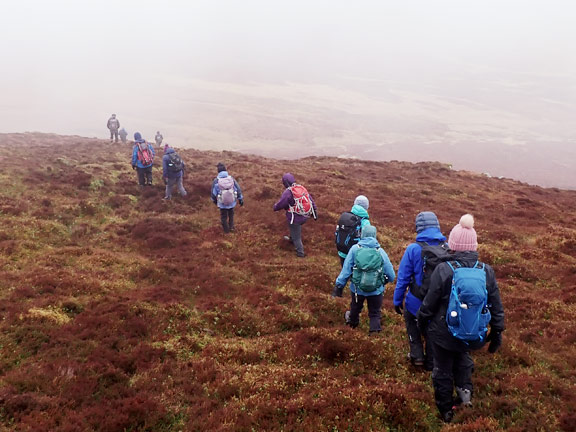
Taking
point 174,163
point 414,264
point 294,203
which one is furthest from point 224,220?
point 414,264

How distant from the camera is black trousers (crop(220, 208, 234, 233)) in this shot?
17719 millimetres

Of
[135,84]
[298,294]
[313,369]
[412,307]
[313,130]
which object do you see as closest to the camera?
[412,307]

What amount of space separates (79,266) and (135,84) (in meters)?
176

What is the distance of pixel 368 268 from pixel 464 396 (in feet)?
9.94

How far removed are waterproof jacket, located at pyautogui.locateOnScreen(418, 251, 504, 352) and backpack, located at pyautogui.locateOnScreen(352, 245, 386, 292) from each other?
235cm

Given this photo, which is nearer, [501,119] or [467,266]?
[467,266]

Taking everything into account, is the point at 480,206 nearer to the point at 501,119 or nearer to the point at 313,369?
the point at 313,369

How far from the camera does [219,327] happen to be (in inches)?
403

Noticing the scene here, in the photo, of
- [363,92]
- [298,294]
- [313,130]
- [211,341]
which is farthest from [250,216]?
[363,92]

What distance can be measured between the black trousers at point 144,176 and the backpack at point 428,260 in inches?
744

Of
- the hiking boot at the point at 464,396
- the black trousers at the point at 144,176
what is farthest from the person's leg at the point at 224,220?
the hiking boot at the point at 464,396

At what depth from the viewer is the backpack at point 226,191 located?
16.4 m

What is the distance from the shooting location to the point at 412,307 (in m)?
7.56

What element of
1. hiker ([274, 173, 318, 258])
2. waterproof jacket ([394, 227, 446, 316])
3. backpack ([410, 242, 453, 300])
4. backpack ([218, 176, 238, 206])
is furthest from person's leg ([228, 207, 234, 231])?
backpack ([410, 242, 453, 300])
